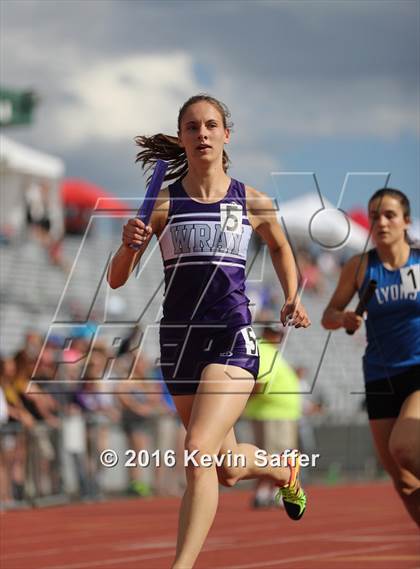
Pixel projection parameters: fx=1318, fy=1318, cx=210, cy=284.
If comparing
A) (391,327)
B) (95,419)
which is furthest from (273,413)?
(391,327)

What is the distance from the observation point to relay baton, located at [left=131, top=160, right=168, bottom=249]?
5.46 metres

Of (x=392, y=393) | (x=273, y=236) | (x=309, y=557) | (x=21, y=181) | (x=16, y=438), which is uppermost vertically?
(x=21, y=181)

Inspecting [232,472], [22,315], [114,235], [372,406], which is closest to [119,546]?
[372,406]

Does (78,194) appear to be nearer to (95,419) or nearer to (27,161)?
(27,161)

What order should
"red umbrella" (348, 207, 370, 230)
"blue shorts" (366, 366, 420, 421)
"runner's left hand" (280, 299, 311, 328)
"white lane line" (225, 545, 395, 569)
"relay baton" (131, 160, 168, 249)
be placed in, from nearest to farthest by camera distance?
"relay baton" (131, 160, 168, 249)
"runner's left hand" (280, 299, 311, 328)
"blue shorts" (366, 366, 420, 421)
"white lane line" (225, 545, 395, 569)
"red umbrella" (348, 207, 370, 230)

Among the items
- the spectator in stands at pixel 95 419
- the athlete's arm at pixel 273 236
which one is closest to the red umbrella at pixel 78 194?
the spectator in stands at pixel 95 419

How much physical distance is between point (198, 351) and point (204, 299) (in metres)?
0.22

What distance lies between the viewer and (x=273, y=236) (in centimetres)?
593

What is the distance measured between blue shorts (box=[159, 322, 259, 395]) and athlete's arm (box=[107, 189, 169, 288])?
290 millimetres

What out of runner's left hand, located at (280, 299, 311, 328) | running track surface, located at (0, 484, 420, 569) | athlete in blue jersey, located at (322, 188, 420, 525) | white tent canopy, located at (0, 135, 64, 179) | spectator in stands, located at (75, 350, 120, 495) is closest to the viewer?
runner's left hand, located at (280, 299, 311, 328)

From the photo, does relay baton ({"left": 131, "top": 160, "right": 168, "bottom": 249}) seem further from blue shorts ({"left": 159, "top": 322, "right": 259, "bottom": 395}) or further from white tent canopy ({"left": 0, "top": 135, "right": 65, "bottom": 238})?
white tent canopy ({"left": 0, "top": 135, "right": 65, "bottom": 238})

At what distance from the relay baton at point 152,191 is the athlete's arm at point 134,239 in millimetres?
56

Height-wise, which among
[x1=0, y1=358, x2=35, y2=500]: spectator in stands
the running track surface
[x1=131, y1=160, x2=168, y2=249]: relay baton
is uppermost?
[x1=131, y1=160, x2=168, y2=249]: relay baton

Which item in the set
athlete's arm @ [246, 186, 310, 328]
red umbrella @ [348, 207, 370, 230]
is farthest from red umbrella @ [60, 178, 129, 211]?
athlete's arm @ [246, 186, 310, 328]
